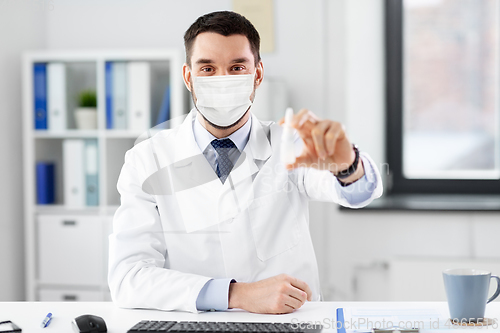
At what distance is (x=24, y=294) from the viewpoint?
241 cm

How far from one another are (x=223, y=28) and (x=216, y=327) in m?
0.68

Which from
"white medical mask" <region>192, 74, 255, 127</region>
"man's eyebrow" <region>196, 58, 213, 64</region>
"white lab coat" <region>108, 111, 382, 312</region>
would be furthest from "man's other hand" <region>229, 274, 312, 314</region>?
"man's eyebrow" <region>196, 58, 213, 64</region>

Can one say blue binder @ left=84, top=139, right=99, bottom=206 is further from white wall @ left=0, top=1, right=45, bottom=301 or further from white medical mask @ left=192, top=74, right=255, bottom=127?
white medical mask @ left=192, top=74, right=255, bottom=127

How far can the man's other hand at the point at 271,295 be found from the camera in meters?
0.95

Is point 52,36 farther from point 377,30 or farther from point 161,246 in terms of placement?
point 161,246

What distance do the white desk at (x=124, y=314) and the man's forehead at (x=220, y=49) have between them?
0.56 m

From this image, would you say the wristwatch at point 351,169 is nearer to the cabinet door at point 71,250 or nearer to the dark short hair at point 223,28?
the dark short hair at point 223,28

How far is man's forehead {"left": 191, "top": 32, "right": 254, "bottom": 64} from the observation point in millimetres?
1138

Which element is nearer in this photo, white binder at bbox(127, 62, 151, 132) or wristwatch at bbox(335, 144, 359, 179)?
wristwatch at bbox(335, 144, 359, 179)

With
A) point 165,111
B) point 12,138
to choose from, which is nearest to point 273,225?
point 165,111

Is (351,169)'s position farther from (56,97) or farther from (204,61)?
(56,97)

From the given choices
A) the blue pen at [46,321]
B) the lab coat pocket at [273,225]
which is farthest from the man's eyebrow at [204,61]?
the blue pen at [46,321]

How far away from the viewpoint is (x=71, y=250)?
7.47 feet

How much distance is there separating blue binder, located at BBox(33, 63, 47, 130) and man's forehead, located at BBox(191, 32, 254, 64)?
4.51 ft
